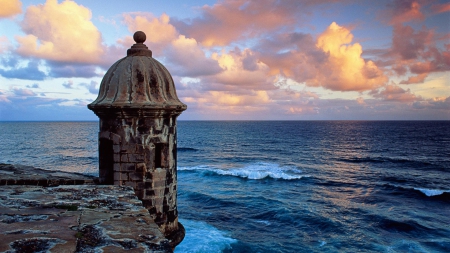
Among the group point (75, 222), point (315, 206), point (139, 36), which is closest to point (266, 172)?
point (315, 206)

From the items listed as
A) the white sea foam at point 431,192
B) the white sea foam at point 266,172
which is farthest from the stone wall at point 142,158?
the white sea foam at point 431,192

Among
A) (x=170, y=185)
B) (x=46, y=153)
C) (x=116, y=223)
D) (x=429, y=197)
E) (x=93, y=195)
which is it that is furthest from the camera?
(x=46, y=153)

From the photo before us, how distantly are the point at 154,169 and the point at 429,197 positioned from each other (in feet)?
81.2

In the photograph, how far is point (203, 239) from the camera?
49.8 feet

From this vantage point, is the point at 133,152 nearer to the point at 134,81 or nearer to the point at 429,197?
the point at 134,81

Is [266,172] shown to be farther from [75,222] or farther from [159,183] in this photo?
[75,222]

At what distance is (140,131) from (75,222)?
3.13 meters

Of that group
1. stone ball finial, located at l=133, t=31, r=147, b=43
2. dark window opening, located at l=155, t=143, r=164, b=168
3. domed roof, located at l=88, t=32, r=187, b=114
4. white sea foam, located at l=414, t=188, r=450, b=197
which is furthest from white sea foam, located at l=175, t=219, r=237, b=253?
white sea foam, located at l=414, t=188, r=450, b=197

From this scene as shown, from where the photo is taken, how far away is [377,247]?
15.0 meters

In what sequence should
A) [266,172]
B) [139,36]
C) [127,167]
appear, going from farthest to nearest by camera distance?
[266,172] < [139,36] < [127,167]

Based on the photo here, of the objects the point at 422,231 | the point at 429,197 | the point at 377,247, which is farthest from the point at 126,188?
the point at 429,197

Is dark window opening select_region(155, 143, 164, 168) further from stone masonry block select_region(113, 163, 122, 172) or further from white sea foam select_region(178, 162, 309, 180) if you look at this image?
white sea foam select_region(178, 162, 309, 180)

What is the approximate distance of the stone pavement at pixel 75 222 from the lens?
3033mm

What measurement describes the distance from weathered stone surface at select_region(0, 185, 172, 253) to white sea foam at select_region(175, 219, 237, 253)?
356 inches
